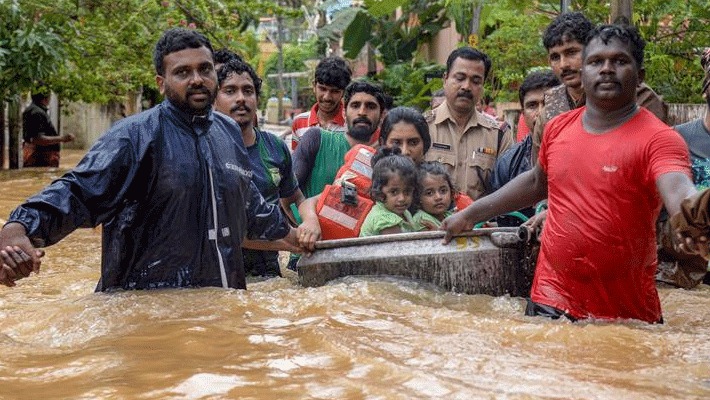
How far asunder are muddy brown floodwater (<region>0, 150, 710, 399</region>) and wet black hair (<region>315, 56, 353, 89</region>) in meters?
2.62

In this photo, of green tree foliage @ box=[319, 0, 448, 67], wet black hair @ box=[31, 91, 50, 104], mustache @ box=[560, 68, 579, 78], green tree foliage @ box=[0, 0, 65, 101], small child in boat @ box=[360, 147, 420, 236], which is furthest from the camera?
green tree foliage @ box=[319, 0, 448, 67]

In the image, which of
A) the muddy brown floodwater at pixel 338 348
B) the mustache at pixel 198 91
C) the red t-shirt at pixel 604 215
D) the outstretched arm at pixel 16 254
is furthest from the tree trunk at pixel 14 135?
the red t-shirt at pixel 604 215

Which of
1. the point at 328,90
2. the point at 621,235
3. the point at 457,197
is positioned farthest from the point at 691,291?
the point at 328,90

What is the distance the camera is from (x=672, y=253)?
20.5 feet

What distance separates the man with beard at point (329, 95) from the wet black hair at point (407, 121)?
1.05 metres

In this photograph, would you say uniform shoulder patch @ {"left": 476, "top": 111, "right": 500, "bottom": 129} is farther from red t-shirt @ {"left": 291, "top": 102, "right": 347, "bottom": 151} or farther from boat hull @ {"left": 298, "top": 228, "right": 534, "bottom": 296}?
boat hull @ {"left": 298, "top": 228, "right": 534, "bottom": 296}

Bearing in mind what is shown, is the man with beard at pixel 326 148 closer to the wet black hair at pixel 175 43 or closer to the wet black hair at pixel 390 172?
the wet black hair at pixel 390 172

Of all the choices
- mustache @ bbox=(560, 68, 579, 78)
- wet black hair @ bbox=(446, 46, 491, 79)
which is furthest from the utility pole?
mustache @ bbox=(560, 68, 579, 78)

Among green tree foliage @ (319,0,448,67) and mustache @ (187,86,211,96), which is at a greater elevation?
green tree foliage @ (319,0,448,67)

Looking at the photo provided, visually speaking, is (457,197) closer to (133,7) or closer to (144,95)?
(133,7)

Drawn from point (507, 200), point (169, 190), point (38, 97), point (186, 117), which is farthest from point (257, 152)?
point (38, 97)

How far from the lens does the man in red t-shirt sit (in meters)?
4.36

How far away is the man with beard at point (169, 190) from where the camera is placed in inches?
185

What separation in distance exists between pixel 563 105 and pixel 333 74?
2.47m
